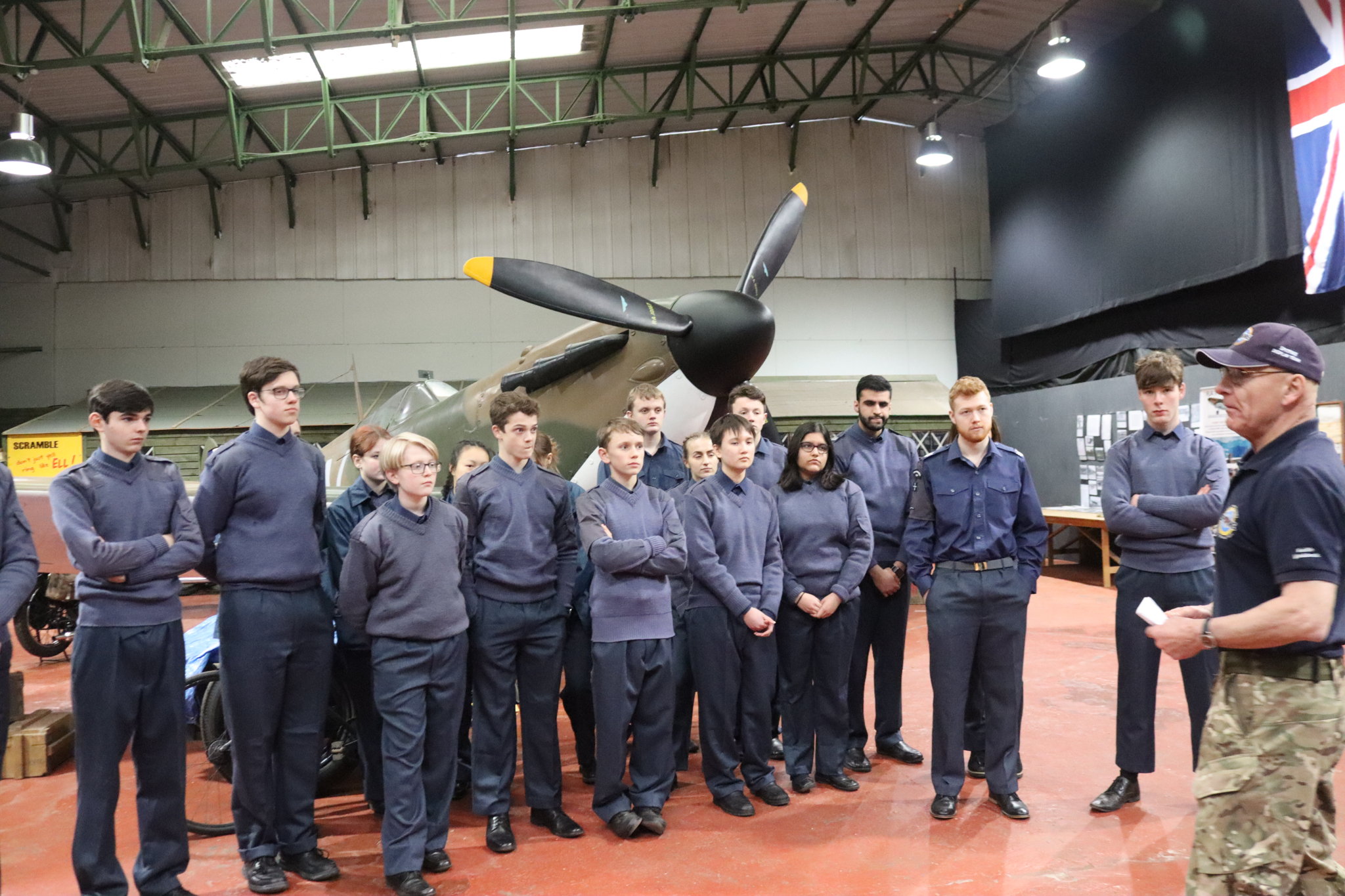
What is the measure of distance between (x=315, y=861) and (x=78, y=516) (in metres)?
1.47

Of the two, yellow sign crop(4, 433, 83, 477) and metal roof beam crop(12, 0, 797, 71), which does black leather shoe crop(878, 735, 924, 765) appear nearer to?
metal roof beam crop(12, 0, 797, 71)

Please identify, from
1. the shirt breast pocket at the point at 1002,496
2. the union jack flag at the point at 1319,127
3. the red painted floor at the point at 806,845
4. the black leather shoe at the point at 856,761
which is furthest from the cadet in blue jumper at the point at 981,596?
the union jack flag at the point at 1319,127

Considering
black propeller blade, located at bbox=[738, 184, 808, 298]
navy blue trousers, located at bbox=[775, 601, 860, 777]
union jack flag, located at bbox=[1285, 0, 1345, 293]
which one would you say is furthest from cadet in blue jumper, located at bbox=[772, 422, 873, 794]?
union jack flag, located at bbox=[1285, 0, 1345, 293]

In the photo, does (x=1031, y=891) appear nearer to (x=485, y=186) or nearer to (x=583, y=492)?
(x=583, y=492)

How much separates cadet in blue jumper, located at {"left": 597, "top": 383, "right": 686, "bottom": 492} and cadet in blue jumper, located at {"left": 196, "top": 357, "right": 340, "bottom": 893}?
1456mm

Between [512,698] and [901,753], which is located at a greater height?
[512,698]

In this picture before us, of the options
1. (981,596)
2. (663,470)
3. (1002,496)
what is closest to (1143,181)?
(1002,496)

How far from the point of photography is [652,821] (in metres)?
3.50

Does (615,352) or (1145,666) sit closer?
(1145,666)

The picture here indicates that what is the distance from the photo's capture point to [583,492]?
151 inches

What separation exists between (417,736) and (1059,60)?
10742 millimetres

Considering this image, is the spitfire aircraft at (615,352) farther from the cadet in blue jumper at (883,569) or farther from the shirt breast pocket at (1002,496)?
the shirt breast pocket at (1002,496)

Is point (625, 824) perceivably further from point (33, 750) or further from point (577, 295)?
point (33, 750)

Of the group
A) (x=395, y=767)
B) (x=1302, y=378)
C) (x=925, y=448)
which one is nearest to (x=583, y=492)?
(x=395, y=767)
